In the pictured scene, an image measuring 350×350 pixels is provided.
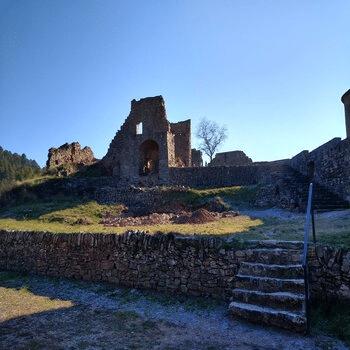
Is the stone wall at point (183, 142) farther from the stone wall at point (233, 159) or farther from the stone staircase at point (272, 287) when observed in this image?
the stone staircase at point (272, 287)

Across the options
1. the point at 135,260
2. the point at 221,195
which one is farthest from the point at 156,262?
the point at 221,195

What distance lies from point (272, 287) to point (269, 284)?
7cm

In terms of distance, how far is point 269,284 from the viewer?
510 centimetres

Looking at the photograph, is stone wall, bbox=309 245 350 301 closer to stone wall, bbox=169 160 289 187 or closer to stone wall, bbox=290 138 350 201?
stone wall, bbox=290 138 350 201

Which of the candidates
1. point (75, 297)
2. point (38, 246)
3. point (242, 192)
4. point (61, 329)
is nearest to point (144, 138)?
point (242, 192)

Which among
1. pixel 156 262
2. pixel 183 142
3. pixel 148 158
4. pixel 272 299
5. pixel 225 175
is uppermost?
pixel 183 142

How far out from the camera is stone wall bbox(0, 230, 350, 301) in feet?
17.1

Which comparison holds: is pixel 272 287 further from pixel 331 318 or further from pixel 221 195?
pixel 221 195

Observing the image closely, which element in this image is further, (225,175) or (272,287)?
(225,175)

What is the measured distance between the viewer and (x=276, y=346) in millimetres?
4133

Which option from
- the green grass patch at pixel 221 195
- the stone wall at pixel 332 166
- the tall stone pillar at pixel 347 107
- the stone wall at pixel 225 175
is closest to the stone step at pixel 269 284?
the stone wall at pixel 332 166

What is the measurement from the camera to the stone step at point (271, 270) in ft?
16.8

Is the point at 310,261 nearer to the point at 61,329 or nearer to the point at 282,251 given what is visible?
the point at 282,251

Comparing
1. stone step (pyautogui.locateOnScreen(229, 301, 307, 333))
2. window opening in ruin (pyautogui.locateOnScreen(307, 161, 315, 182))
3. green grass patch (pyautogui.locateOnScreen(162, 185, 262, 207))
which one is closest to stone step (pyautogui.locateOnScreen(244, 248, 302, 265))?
stone step (pyautogui.locateOnScreen(229, 301, 307, 333))
